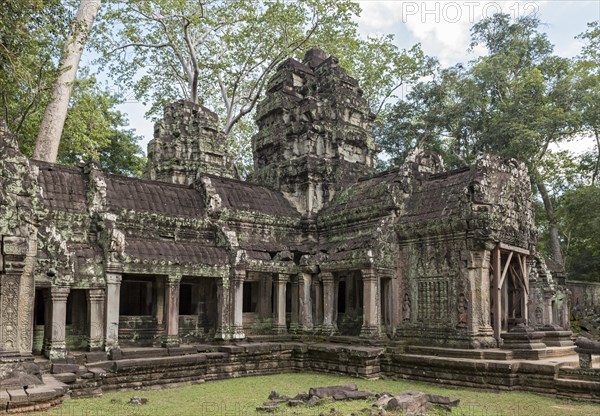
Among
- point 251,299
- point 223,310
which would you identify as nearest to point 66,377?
point 223,310

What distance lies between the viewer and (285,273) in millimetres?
15805

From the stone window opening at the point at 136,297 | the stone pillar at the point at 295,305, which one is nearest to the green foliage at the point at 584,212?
the stone pillar at the point at 295,305

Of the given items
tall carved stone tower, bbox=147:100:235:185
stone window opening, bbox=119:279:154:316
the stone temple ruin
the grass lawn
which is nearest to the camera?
the grass lawn

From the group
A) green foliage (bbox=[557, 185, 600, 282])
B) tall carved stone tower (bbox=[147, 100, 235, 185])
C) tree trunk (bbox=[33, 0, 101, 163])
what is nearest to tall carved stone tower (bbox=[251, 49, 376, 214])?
tall carved stone tower (bbox=[147, 100, 235, 185])

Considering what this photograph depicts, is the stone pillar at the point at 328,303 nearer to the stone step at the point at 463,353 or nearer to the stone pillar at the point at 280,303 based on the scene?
the stone pillar at the point at 280,303

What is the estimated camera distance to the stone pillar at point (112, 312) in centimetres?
1194

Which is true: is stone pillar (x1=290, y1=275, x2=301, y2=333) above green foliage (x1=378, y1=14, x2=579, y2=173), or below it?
below

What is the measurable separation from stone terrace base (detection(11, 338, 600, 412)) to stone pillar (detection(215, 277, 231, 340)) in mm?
394

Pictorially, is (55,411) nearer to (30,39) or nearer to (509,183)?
(30,39)

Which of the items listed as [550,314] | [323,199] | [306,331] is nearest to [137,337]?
[306,331]

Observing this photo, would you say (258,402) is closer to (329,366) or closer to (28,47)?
(329,366)

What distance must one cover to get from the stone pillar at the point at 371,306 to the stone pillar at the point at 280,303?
8.44ft

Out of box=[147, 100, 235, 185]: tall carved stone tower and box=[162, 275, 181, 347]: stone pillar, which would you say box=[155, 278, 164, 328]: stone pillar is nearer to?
box=[162, 275, 181, 347]: stone pillar

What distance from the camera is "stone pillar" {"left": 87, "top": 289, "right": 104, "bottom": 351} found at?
11.9m
